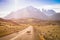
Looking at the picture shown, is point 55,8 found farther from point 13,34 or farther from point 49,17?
point 13,34

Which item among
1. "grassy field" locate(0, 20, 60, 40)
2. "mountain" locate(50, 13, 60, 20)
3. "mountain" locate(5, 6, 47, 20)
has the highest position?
"mountain" locate(5, 6, 47, 20)

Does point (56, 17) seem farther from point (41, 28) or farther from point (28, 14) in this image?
point (28, 14)

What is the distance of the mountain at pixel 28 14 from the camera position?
352 centimetres

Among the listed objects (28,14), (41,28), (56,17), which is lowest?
(41,28)

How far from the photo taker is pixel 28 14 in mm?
3570

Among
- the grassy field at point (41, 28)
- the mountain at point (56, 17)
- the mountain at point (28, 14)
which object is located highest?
the mountain at point (28, 14)

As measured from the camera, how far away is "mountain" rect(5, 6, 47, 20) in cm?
352

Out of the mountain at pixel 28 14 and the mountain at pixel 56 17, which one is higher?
the mountain at pixel 28 14

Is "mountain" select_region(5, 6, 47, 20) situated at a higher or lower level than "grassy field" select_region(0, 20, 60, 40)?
higher

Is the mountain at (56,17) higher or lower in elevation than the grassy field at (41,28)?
higher

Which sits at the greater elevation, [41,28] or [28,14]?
[28,14]

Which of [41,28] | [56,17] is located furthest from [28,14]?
[56,17]

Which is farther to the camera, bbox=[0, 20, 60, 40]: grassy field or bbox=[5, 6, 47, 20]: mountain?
bbox=[5, 6, 47, 20]: mountain

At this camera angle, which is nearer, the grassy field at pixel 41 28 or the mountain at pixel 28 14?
the grassy field at pixel 41 28
